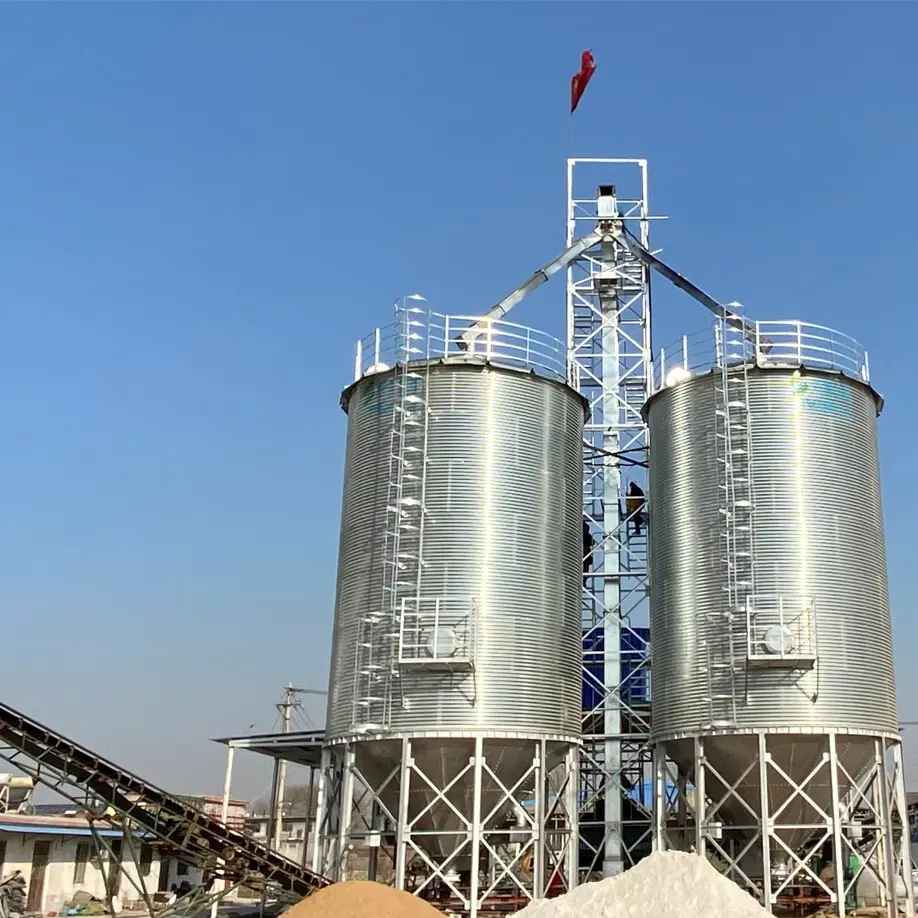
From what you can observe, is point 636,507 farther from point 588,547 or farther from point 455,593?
point 455,593

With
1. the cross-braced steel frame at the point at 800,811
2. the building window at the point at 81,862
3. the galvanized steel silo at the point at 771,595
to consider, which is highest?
the galvanized steel silo at the point at 771,595

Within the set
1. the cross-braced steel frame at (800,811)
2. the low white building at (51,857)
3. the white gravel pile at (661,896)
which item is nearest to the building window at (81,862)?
the low white building at (51,857)

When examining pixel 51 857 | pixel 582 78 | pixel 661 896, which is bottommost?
pixel 51 857

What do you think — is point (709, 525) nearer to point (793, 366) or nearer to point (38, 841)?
point (793, 366)

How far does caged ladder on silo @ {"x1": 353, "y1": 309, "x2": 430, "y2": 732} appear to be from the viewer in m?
28.1

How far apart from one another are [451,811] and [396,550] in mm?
6821

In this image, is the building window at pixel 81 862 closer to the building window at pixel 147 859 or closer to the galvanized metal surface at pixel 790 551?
the building window at pixel 147 859

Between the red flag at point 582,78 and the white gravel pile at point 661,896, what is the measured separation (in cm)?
3216

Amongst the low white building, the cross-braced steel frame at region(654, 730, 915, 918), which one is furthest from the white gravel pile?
the low white building

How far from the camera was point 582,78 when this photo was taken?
44219 mm

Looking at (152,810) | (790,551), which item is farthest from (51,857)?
(790,551)

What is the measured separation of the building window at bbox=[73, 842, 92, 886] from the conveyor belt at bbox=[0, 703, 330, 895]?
467 inches

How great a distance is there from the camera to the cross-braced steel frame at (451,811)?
88.6 feet

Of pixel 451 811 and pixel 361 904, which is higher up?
pixel 451 811
